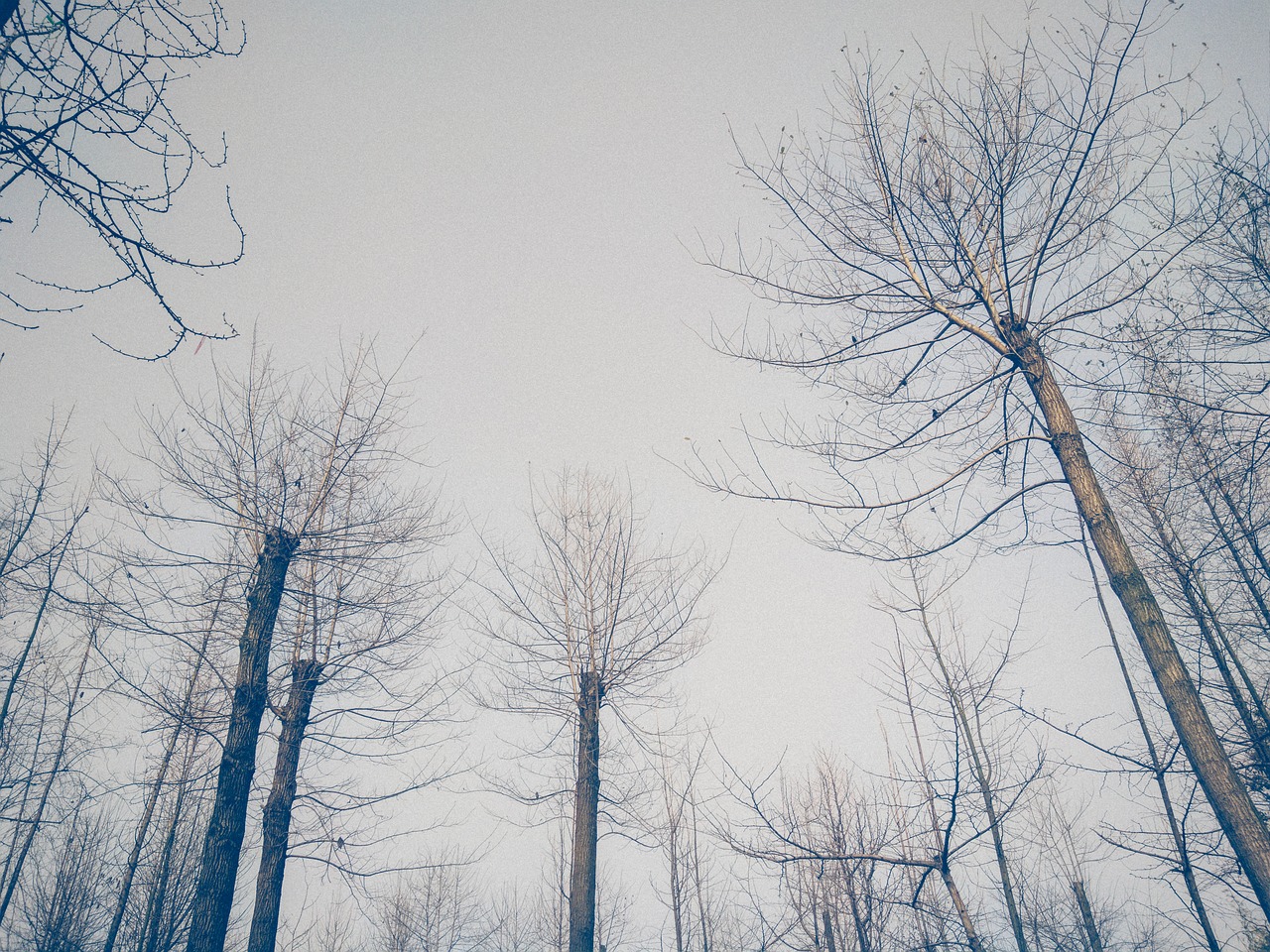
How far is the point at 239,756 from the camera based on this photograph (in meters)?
4.91

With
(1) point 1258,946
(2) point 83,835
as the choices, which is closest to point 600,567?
(2) point 83,835

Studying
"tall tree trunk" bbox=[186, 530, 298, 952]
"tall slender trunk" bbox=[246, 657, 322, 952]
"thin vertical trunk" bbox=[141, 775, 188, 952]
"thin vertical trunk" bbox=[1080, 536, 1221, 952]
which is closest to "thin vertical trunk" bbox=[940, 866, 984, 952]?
"thin vertical trunk" bbox=[1080, 536, 1221, 952]

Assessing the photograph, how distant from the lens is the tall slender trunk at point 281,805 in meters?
5.60

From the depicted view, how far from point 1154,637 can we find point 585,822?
18.2 ft

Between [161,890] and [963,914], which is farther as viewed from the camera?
[161,890]

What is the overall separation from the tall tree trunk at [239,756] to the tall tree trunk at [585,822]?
2983mm

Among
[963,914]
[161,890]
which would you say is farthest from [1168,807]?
[161,890]

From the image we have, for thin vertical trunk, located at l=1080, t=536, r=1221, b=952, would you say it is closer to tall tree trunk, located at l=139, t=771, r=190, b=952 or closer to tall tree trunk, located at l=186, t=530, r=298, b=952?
tall tree trunk, located at l=186, t=530, r=298, b=952

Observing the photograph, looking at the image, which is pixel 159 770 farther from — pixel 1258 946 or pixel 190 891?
pixel 1258 946

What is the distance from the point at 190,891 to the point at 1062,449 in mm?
12736

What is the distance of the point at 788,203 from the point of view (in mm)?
4008

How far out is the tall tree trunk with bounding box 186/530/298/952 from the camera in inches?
177

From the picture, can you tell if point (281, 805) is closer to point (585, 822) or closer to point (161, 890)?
point (585, 822)

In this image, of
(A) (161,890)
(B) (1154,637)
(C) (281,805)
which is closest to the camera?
(B) (1154,637)
